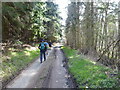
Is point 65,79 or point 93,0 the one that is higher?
point 93,0

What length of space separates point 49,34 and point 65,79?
100 feet

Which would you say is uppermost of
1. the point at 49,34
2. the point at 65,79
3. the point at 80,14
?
the point at 80,14

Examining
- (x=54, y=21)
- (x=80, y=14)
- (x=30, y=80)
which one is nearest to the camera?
(x=30, y=80)

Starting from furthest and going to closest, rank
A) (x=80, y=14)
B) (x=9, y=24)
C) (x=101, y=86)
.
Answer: (x=80, y=14)
(x=9, y=24)
(x=101, y=86)

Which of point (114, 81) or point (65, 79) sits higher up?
point (114, 81)

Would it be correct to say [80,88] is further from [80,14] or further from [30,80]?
[80,14]

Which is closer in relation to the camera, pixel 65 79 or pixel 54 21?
pixel 65 79

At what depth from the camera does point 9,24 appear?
1512 centimetres

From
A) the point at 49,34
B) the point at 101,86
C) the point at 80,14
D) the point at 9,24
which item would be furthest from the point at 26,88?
the point at 49,34

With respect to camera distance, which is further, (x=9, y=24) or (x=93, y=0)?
(x=93, y=0)

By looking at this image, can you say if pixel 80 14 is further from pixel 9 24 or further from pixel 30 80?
pixel 30 80

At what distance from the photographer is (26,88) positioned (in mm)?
6488

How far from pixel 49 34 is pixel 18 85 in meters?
31.4

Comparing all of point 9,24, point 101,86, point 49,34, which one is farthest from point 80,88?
point 49,34
